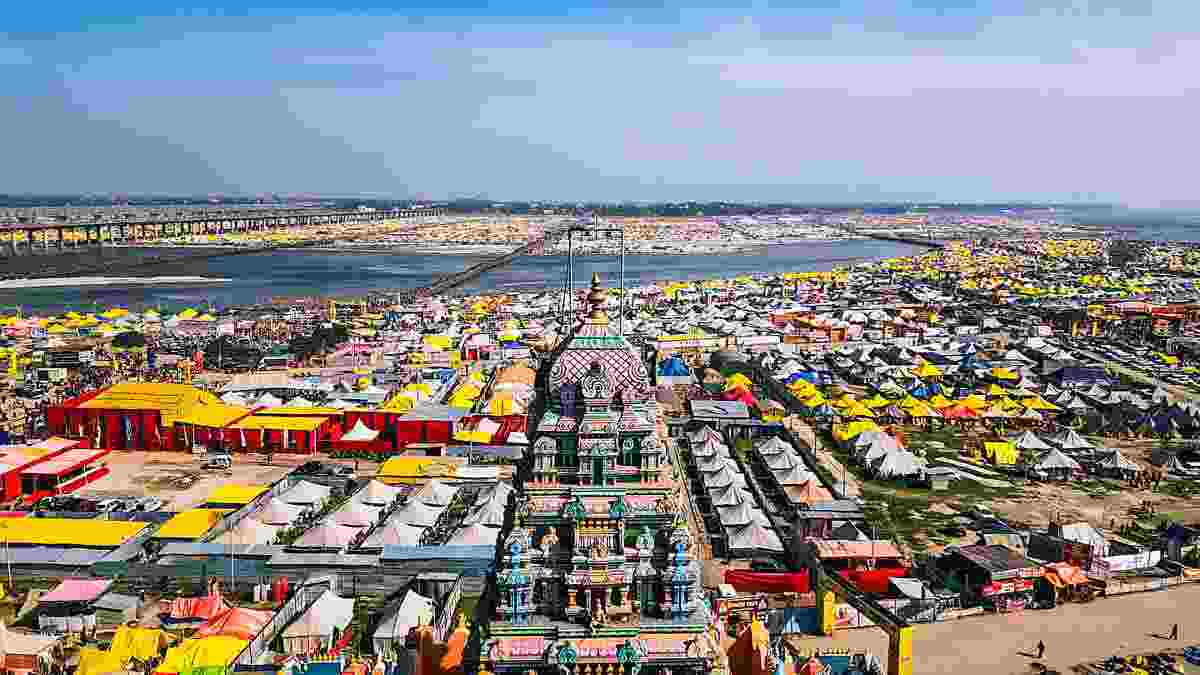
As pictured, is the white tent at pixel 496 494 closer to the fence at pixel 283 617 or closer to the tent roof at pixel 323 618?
the fence at pixel 283 617

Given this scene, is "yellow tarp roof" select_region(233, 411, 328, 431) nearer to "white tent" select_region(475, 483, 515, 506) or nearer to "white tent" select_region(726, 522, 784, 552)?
"white tent" select_region(475, 483, 515, 506)

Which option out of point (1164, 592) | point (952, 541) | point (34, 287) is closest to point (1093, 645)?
point (1164, 592)

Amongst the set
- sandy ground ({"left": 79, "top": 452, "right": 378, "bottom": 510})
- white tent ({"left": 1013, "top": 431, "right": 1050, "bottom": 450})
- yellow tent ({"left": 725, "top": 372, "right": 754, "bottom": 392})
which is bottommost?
sandy ground ({"left": 79, "top": 452, "right": 378, "bottom": 510})

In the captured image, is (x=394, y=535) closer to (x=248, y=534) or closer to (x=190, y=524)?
(x=248, y=534)

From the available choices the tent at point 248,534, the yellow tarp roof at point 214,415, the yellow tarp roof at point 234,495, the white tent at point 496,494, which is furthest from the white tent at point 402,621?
the yellow tarp roof at point 214,415

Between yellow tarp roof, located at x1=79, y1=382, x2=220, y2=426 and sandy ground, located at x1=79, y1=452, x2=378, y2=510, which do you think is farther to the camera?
yellow tarp roof, located at x1=79, y1=382, x2=220, y2=426

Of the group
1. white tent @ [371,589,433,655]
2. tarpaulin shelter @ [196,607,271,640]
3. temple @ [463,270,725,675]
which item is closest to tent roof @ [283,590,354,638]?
tarpaulin shelter @ [196,607,271,640]

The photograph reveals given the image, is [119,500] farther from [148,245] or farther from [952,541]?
[148,245]
